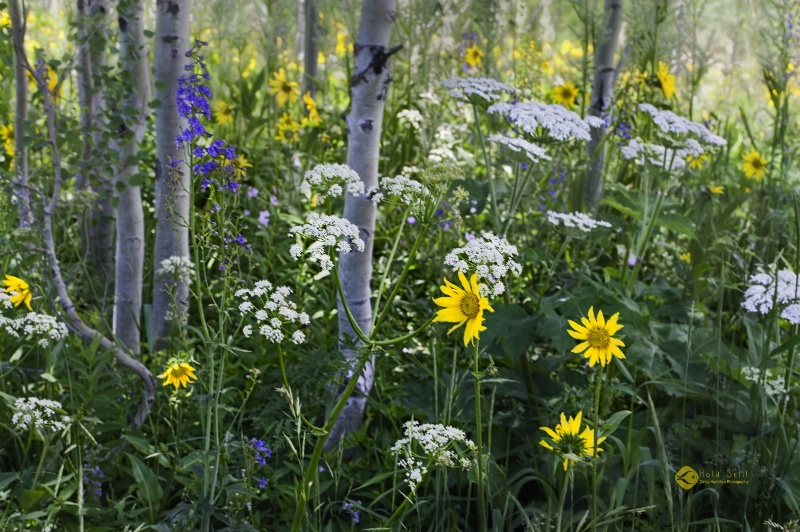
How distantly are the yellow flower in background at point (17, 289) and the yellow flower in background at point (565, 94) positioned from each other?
113 inches

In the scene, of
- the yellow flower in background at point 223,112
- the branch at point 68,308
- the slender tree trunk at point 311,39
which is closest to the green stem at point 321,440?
the branch at point 68,308

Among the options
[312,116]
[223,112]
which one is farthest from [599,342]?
[223,112]

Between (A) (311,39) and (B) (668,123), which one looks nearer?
(B) (668,123)

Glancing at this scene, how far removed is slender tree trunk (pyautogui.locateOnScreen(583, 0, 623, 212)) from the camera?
389 cm

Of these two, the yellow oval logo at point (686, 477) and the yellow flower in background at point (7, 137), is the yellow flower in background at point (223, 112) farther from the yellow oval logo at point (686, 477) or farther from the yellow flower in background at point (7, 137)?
the yellow oval logo at point (686, 477)

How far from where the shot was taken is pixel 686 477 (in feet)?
6.90

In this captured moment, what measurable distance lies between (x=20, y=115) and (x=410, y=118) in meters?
1.78

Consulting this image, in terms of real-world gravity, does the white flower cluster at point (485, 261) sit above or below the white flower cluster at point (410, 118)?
below

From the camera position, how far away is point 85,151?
3484 mm

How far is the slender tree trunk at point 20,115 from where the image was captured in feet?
8.63

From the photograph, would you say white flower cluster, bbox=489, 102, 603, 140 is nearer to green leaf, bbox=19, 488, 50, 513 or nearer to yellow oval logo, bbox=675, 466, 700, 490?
yellow oval logo, bbox=675, 466, 700, 490

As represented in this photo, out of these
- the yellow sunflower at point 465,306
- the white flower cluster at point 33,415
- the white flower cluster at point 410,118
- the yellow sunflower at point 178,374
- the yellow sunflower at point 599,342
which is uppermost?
the white flower cluster at point 410,118

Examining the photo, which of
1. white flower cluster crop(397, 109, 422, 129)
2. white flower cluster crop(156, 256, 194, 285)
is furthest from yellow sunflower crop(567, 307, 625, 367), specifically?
white flower cluster crop(397, 109, 422, 129)

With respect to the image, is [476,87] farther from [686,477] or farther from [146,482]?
[146,482]
